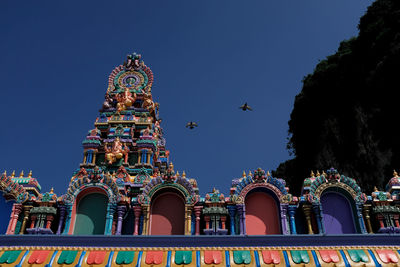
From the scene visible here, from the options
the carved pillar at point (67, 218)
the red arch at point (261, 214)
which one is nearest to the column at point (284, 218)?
the red arch at point (261, 214)

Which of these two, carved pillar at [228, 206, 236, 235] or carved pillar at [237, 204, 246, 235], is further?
carved pillar at [228, 206, 236, 235]

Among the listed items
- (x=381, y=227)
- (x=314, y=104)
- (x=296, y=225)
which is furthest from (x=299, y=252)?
(x=314, y=104)

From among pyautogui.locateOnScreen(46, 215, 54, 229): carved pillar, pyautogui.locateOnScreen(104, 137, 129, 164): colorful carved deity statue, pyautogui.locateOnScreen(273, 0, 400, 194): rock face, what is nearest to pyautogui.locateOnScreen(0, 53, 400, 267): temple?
pyautogui.locateOnScreen(46, 215, 54, 229): carved pillar

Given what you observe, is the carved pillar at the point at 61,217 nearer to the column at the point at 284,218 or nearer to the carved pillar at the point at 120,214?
the carved pillar at the point at 120,214

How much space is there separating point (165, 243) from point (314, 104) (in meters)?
29.1

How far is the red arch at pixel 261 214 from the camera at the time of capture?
1494 cm

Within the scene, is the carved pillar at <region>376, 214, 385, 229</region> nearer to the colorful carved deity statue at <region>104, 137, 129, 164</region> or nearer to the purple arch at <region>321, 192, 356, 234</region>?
the purple arch at <region>321, 192, 356, 234</region>

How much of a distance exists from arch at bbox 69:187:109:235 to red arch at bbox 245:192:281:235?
19.2 ft

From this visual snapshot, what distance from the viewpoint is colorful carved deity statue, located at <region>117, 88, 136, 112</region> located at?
25.7 meters

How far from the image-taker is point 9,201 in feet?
50.5

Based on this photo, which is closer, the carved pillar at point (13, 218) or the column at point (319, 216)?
the column at point (319, 216)

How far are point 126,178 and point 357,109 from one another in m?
22.0

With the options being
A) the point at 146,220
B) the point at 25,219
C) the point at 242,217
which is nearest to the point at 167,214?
the point at 146,220

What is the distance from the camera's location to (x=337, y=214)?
1516 centimetres
